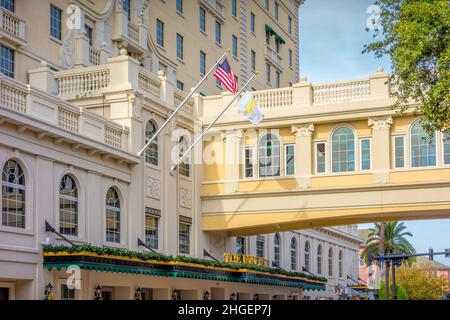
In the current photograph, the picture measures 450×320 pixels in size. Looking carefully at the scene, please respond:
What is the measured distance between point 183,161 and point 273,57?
79.3 feet

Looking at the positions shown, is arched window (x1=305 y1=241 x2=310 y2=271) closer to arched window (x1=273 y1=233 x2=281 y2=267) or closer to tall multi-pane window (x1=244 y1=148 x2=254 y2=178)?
arched window (x1=273 y1=233 x2=281 y2=267)

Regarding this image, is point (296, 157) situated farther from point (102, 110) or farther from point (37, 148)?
point (37, 148)

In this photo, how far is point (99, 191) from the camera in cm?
2744

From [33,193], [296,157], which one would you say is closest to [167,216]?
[296,157]

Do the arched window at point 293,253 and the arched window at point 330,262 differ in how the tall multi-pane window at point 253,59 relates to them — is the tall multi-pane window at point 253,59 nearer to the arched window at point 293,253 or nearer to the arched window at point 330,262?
the arched window at point 293,253

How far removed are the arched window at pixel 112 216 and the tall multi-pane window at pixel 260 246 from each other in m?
16.5

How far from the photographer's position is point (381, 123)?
34156 mm

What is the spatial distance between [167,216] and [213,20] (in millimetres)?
19531

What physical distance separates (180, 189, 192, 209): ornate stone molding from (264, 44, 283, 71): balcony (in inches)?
896

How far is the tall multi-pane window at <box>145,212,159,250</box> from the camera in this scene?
31.3 meters

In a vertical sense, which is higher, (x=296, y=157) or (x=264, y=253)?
(x=296, y=157)

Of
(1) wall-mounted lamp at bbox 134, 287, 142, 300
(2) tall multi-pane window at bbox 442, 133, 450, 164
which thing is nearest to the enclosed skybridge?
(2) tall multi-pane window at bbox 442, 133, 450, 164

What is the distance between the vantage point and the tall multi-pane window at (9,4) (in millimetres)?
30269

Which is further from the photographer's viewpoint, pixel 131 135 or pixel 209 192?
pixel 209 192
